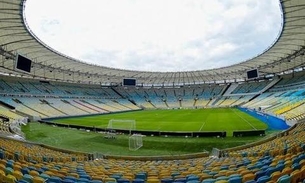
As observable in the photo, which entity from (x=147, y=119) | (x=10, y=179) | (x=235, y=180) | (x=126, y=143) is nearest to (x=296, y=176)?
(x=235, y=180)

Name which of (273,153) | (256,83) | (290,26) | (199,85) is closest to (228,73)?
(256,83)

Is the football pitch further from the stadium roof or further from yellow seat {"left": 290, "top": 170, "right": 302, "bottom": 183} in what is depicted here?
yellow seat {"left": 290, "top": 170, "right": 302, "bottom": 183}

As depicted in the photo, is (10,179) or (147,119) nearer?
(10,179)

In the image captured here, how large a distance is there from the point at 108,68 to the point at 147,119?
66.1ft

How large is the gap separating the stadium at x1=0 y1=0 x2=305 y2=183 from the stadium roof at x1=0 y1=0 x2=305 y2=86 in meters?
0.17

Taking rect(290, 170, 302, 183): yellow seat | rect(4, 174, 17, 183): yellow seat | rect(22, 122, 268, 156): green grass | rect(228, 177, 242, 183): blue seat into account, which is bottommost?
rect(22, 122, 268, 156): green grass

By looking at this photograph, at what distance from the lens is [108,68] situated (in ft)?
199

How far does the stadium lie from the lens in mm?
9305

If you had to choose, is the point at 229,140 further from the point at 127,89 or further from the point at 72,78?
the point at 127,89

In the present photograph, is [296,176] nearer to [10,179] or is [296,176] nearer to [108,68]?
[10,179]

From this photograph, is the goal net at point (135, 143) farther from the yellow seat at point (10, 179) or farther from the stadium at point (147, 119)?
the yellow seat at point (10, 179)

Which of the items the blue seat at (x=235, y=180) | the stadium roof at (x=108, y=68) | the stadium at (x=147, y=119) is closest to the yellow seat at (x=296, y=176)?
the stadium at (x=147, y=119)

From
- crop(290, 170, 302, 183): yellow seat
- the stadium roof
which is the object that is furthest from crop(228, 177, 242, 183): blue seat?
the stadium roof

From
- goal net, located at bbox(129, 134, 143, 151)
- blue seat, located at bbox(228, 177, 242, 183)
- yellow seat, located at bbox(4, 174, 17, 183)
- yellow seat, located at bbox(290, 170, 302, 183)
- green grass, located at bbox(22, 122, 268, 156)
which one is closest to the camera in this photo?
yellow seat, located at bbox(290, 170, 302, 183)
